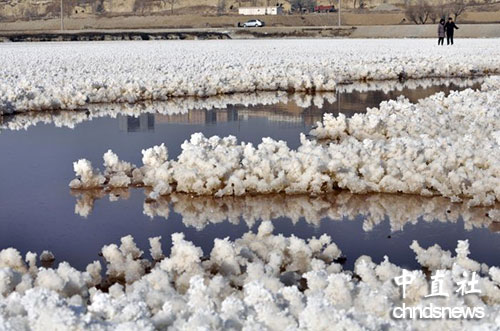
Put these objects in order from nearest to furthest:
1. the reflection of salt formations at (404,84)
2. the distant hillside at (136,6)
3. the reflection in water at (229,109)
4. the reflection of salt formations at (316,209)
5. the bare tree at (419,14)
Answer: the reflection of salt formations at (316,209)
the reflection in water at (229,109)
the reflection of salt formations at (404,84)
the bare tree at (419,14)
the distant hillside at (136,6)

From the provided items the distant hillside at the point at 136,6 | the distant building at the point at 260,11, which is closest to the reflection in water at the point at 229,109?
the distant building at the point at 260,11

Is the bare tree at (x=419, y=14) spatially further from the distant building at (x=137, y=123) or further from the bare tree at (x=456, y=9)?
the distant building at (x=137, y=123)

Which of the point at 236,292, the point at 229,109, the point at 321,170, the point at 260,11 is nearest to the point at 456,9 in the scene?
the point at 260,11


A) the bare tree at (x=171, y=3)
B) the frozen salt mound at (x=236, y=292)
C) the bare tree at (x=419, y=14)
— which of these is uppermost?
the bare tree at (x=171, y=3)

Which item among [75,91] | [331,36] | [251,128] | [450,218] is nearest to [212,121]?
[251,128]

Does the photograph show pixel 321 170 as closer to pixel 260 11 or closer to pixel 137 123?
pixel 137 123

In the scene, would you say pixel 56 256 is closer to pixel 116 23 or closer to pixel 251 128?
pixel 251 128
